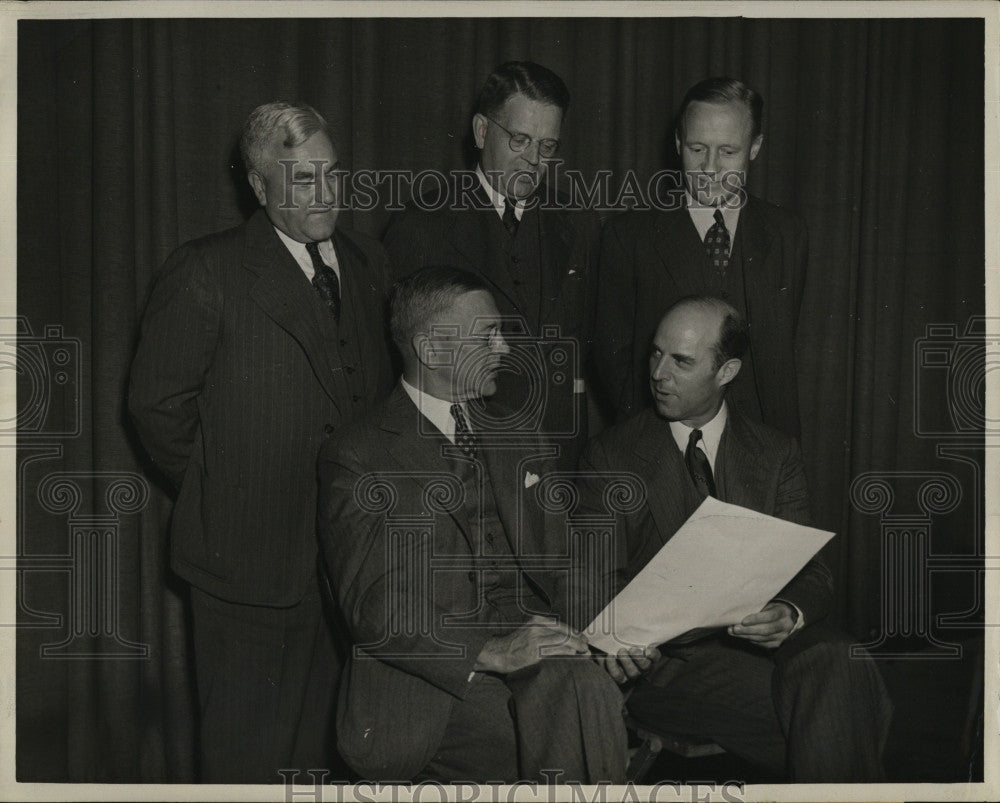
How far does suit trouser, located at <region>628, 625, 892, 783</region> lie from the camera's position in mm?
2938

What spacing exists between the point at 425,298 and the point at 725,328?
89cm

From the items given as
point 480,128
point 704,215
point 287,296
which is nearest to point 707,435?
point 704,215

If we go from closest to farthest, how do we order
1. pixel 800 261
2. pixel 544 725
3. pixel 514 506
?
pixel 544 725 → pixel 514 506 → pixel 800 261

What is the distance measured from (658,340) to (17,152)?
6.64 feet

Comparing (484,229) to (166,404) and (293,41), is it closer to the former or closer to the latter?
(293,41)

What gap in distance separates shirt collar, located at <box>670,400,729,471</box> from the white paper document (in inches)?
12.0

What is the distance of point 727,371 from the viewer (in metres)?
3.15

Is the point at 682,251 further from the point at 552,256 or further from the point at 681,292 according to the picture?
the point at 552,256

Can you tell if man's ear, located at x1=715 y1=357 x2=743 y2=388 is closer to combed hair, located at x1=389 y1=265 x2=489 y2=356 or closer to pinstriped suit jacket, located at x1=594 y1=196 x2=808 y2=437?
pinstriped suit jacket, located at x1=594 y1=196 x2=808 y2=437

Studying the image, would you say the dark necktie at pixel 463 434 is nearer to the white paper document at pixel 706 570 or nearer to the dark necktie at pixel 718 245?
the white paper document at pixel 706 570

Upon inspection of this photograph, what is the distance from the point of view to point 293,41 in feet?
11.0

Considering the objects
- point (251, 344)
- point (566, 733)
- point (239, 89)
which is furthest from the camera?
point (239, 89)

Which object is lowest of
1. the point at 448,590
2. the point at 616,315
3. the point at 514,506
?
the point at 448,590

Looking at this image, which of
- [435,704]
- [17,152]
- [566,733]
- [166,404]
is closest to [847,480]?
[566,733]
